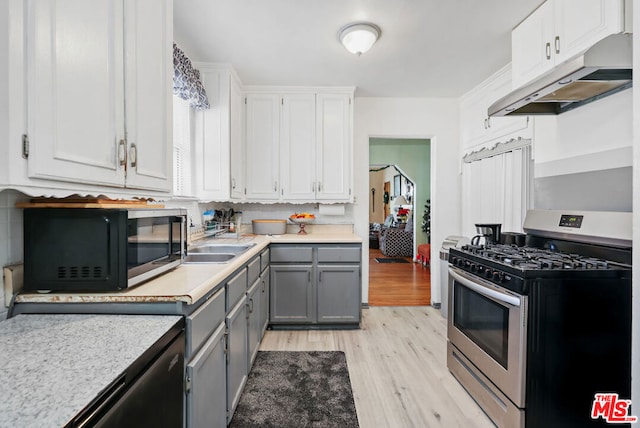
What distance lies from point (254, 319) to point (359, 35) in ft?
7.26

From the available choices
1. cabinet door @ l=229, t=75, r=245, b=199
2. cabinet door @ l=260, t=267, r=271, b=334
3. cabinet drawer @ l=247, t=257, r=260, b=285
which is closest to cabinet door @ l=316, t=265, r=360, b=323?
cabinet door @ l=260, t=267, r=271, b=334

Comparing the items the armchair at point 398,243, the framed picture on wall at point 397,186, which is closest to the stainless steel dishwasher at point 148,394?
the armchair at point 398,243

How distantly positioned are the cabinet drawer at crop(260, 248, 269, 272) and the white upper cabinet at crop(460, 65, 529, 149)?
2.43m

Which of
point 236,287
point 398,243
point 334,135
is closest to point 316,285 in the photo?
point 236,287

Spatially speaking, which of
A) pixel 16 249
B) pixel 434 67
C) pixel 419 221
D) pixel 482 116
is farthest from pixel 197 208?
pixel 419 221

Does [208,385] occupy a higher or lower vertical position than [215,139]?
lower

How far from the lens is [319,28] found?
229 cm

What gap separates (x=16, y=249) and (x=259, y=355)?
72.4 inches

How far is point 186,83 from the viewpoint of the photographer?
2.37 m

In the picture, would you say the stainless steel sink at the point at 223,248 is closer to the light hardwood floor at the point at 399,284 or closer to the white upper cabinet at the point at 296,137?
the white upper cabinet at the point at 296,137

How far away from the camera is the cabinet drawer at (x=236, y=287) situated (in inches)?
67.5

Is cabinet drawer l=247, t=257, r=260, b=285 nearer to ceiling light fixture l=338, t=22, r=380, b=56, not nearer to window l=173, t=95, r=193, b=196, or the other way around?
window l=173, t=95, r=193, b=196

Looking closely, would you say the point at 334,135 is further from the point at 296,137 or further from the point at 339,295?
the point at 339,295

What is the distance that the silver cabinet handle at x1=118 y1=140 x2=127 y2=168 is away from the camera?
1159 mm
